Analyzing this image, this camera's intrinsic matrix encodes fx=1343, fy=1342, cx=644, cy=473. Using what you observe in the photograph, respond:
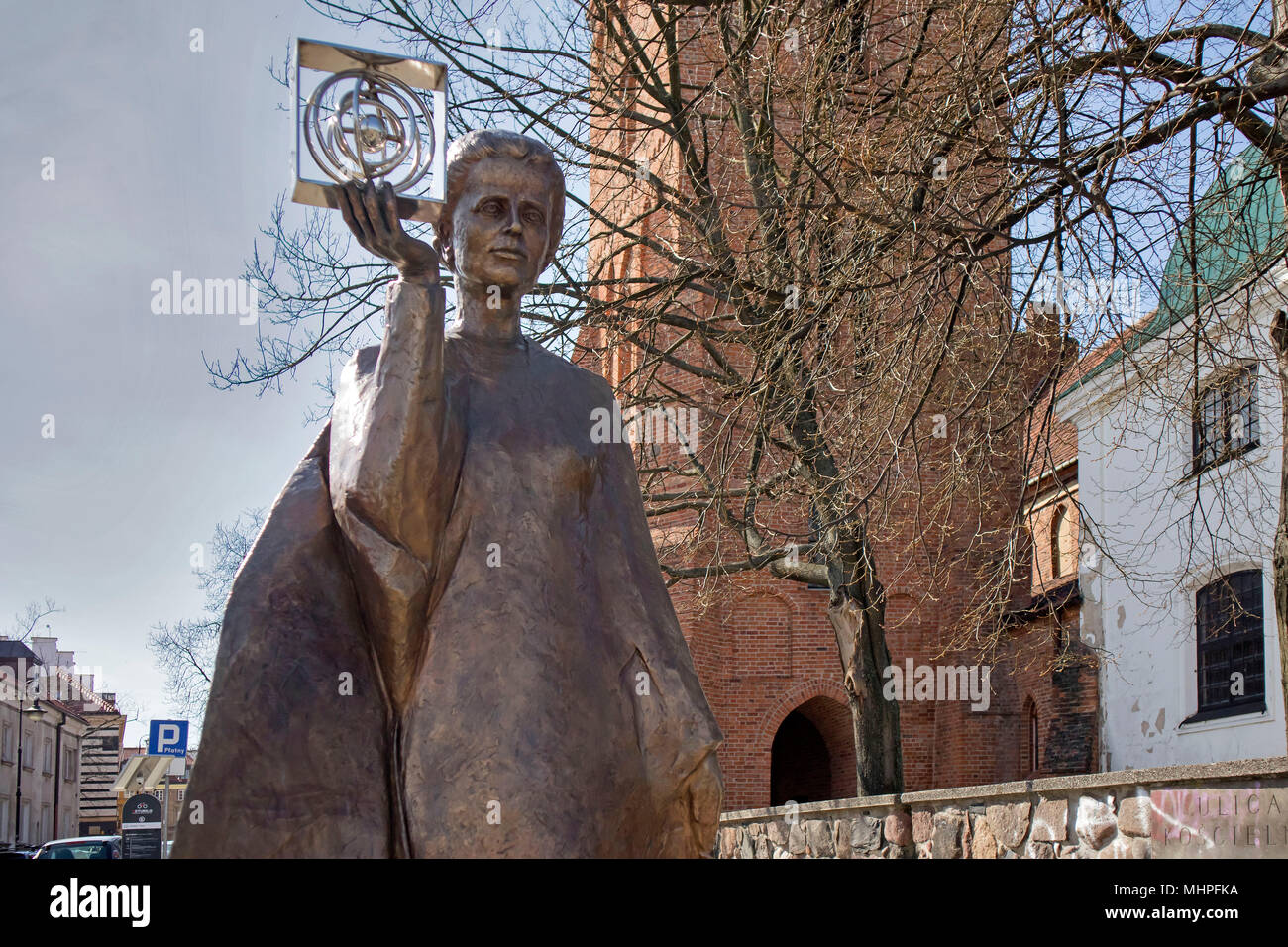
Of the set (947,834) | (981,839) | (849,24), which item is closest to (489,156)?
(981,839)

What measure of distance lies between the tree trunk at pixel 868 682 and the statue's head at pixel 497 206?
31.3 feet

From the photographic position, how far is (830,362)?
10.3 m

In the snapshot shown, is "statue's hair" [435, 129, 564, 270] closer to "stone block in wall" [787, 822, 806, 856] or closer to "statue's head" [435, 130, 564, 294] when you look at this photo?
"statue's head" [435, 130, 564, 294]

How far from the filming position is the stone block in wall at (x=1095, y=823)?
21.3 feet

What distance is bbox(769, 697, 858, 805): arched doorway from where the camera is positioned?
23.8 metres

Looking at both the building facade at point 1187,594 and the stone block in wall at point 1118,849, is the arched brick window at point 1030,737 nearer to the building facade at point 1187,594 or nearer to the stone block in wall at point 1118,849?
the building facade at point 1187,594

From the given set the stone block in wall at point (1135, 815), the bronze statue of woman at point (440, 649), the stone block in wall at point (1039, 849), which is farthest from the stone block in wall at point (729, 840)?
the bronze statue of woman at point (440, 649)

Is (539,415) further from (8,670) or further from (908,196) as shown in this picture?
(8,670)

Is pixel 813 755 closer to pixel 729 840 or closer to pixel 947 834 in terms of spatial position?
pixel 729 840

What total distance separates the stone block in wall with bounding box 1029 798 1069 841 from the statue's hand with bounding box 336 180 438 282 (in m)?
5.53

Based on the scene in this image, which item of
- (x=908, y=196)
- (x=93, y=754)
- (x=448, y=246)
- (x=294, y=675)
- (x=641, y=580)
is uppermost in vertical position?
(x=908, y=196)

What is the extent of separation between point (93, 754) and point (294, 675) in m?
54.4

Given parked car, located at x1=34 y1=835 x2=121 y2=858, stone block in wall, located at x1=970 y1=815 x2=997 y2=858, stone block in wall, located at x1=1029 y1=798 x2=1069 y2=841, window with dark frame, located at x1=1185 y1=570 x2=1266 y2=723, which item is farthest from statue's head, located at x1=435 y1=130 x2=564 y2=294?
window with dark frame, located at x1=1185 y1=570 x2=1266 y2=723
